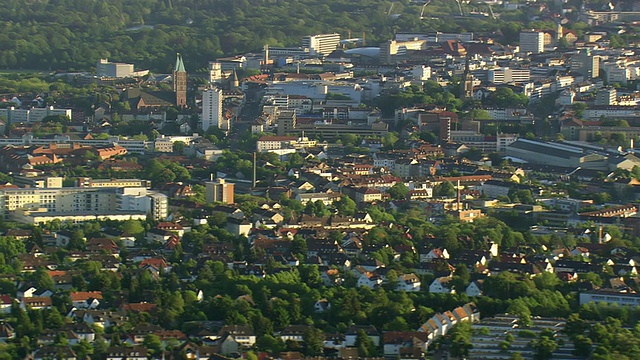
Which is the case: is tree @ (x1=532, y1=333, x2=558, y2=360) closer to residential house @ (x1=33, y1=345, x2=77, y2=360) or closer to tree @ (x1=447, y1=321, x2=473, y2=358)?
tree @ (x1=447, y1=321, x2=473, y2=358)

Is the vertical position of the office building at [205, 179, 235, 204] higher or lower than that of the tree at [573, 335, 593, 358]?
higher

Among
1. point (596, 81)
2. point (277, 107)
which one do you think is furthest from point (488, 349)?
point (596, 81)

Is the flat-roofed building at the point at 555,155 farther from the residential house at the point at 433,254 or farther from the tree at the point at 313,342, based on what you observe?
the tree at the point at 313,342

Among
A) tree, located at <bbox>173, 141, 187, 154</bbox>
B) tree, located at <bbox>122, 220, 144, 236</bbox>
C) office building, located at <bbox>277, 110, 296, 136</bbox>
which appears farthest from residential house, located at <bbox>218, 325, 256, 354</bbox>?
office building, located at <bbox>277, 110, 296, 136</bbox>

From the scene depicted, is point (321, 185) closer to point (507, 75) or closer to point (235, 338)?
point (235, 338)

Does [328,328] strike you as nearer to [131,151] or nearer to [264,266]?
[264,266]

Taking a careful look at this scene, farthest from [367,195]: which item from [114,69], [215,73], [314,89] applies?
[114,69]
